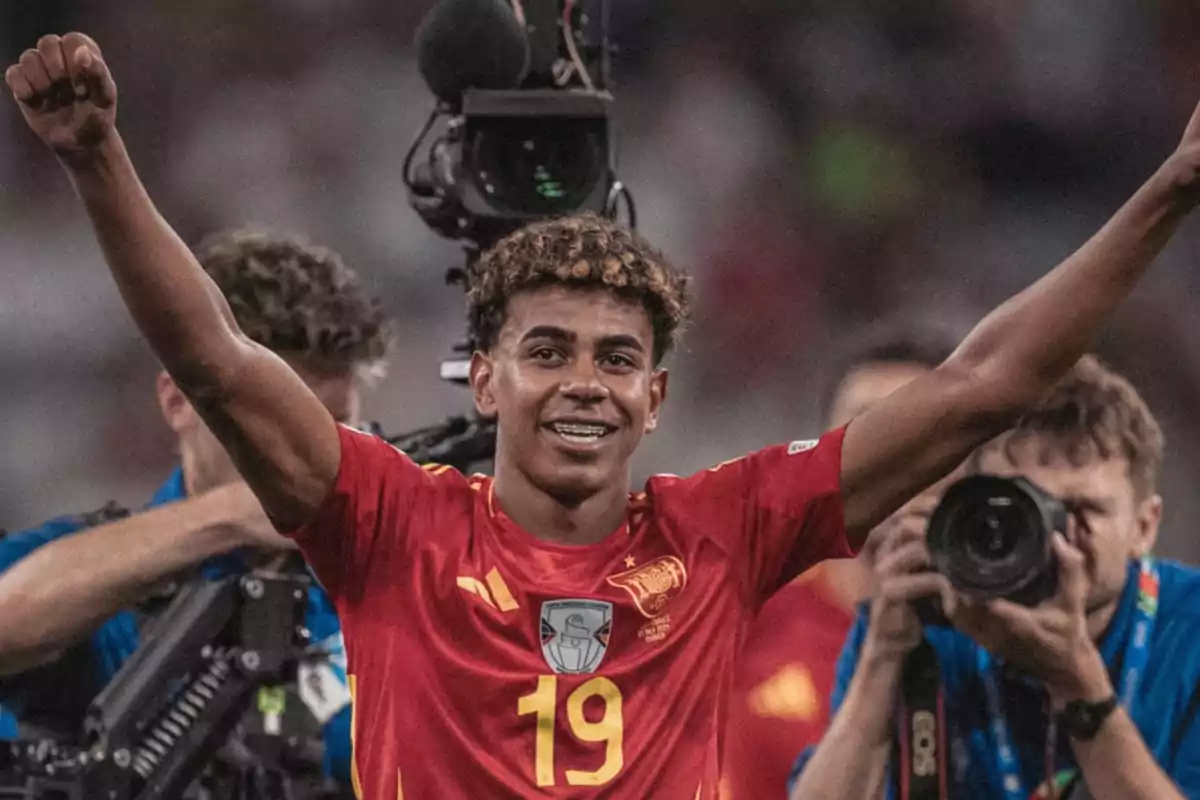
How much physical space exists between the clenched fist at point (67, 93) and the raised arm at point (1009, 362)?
3.11 feet

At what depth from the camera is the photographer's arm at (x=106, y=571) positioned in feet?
8.54

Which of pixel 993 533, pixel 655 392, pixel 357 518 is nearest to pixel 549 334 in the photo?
pixel 655 392

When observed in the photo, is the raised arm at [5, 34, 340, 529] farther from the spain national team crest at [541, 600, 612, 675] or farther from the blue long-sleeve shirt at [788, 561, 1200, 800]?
the blue long-sleeve shirt at [788, 561, 1200, 800]

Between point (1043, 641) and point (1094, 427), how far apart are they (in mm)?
377

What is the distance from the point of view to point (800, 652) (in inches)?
113

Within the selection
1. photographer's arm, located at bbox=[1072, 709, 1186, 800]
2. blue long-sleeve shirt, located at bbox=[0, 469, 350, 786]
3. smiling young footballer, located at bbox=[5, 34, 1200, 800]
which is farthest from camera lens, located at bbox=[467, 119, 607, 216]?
photographer's arm, located at bbox=[1072, 709, 1186, 800]

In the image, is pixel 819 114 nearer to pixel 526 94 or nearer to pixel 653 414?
pixel 526 94

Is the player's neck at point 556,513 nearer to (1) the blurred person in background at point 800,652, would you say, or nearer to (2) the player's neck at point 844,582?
(1) the blurred person in background at point 800,652

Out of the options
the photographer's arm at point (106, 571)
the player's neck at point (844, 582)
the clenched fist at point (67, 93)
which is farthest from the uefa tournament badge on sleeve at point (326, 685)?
the clenched fist at point (67, 93)

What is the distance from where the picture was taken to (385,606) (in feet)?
7.03

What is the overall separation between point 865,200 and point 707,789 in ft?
11.5

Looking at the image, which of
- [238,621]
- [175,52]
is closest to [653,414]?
[238,621]

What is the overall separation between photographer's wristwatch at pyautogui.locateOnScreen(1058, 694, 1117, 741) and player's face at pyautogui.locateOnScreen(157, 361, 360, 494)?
3.97 feet

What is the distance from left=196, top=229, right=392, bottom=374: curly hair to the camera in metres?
2.92
